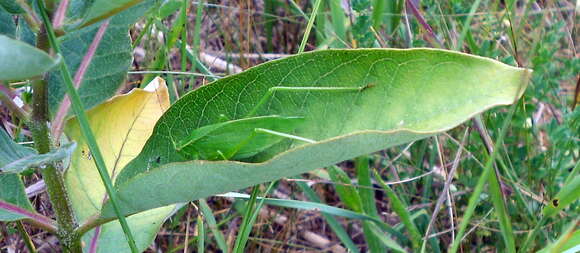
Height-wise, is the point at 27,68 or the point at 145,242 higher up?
the point at 27,68

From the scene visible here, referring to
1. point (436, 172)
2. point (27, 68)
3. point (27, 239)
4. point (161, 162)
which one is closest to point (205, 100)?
point (161, 162)

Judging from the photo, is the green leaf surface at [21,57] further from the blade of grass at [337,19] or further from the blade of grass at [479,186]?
the blade of grass at [337,19]

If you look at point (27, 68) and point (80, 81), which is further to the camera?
point (80, 81)

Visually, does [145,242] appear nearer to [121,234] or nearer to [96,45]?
[121,234]

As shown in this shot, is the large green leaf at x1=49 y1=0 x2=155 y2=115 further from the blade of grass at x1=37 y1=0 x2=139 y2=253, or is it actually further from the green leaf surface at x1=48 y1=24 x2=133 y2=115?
the blade of grass at x1=37 y1=0 x2=139 y2=253

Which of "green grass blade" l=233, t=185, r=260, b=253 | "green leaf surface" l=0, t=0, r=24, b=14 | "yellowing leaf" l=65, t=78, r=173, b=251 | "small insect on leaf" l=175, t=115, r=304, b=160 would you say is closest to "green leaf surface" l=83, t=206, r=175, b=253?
"yellowing leaf" l=65, t=78, r=173, b=251

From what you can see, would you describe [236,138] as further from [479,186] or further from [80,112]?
[479,186]

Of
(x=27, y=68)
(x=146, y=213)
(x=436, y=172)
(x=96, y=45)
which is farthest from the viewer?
(x=436, y=172)
